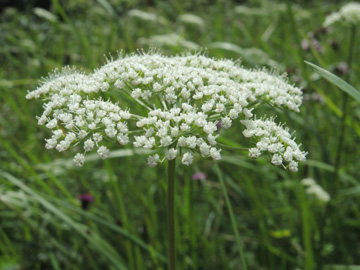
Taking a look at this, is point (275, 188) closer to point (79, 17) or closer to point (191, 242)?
point (191, 242)

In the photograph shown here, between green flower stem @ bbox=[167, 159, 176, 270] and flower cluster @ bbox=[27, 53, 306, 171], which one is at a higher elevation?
flower cluster @ bbox=[27, 53, 306, 171]

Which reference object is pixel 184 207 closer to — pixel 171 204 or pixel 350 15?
pixel 171 204

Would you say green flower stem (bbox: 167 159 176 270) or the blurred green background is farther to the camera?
the blurred green background

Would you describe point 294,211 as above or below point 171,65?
A: below

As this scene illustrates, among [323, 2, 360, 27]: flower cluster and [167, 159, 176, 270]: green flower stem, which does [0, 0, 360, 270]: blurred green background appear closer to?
[323, 2, 360, 27]: flower cluster

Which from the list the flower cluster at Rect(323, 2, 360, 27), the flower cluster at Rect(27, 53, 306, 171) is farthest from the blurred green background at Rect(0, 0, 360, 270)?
the flower cluster at Rect(27, 53, 306, 171)

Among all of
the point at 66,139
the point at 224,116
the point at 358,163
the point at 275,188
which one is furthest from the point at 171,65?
the point at 358,163

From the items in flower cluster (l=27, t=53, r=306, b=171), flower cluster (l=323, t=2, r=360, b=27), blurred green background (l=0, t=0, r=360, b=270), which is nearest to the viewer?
flower cluster (l=27, t=53, r=306, b=171)

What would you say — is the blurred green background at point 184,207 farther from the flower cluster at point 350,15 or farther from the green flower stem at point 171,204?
the green flower stem at point 171,204
